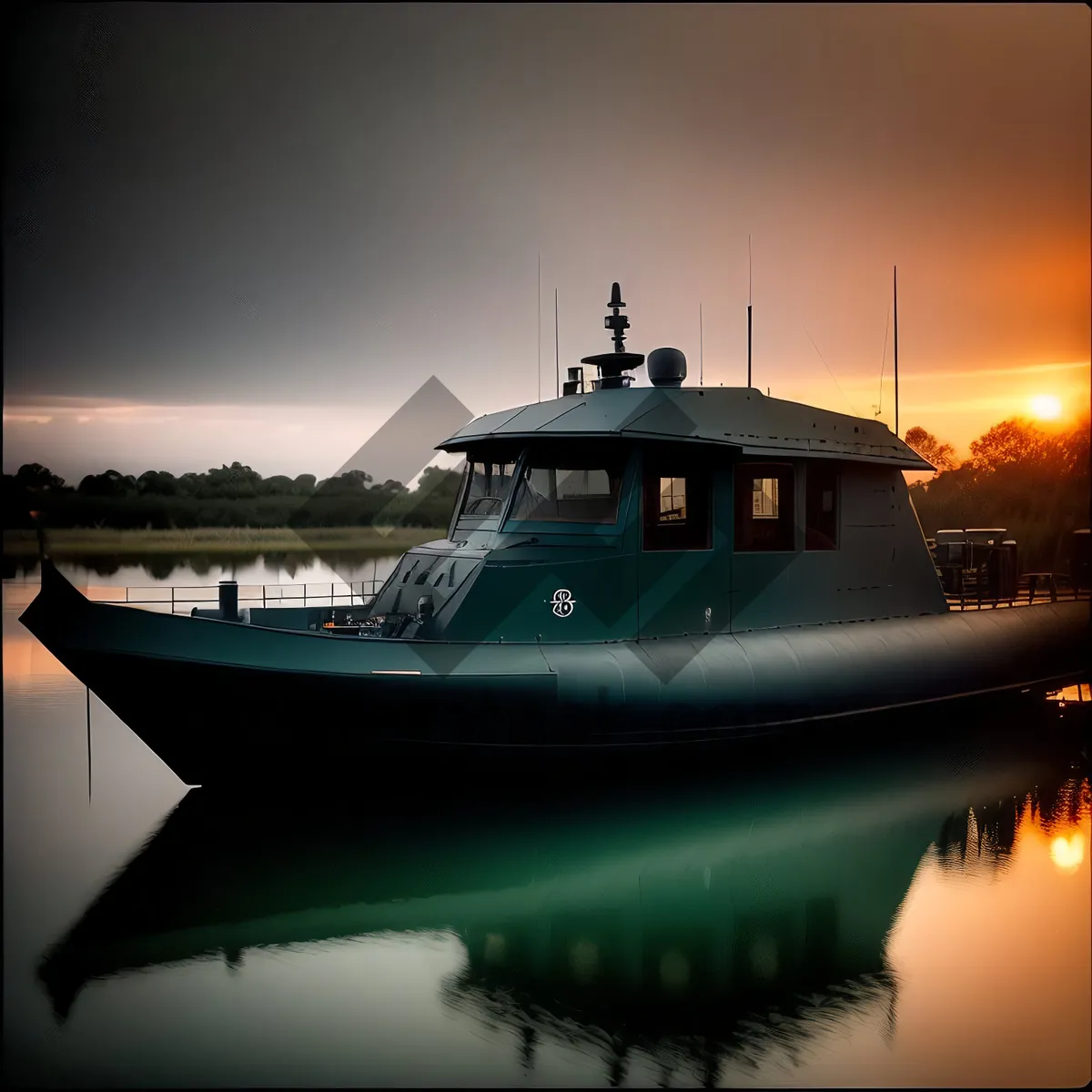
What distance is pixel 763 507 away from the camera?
931 cm

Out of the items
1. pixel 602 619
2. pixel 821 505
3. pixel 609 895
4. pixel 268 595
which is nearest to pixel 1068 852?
pixel 821 505

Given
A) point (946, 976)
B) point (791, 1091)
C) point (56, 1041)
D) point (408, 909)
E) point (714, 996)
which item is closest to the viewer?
point (791, 1091)

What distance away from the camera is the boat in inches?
277

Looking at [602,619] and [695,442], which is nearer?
[602,619]

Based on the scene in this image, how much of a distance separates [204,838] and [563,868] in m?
2.82

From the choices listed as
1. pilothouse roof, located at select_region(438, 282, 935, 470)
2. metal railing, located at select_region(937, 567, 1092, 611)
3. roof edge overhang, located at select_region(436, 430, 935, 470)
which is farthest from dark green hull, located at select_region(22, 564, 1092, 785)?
metal railing, located at select_region(937, 567, 1092, 611)

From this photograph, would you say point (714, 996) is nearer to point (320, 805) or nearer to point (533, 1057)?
point (533, 1057)

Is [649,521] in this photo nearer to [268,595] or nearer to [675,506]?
[675,506]

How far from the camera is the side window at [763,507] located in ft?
29.9

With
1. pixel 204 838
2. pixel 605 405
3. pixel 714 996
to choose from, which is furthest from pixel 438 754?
pixel 605 405

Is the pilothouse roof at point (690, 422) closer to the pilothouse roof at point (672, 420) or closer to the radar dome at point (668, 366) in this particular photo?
the pilothouse roof at point (672, 420)

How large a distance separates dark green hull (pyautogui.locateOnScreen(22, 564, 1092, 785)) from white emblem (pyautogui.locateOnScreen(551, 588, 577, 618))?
31 cm

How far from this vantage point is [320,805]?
779cm

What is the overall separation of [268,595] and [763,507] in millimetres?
4905
